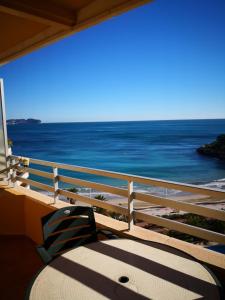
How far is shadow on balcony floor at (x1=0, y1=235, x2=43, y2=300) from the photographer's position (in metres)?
2.55

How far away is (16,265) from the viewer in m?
3.03

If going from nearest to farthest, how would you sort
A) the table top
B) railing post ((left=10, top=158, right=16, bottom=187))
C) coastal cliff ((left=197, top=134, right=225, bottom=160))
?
the table top
railing post ((left=10, top=158, right=16, bottom=187))
coastal cliff ((left=197, top=134, right=225, bottom=160))

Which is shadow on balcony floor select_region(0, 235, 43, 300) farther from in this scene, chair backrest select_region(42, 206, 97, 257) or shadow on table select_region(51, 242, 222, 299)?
shadow on table select_region(51, 242, 222, 299)

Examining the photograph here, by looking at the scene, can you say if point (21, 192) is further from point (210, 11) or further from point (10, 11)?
point (210, 11)

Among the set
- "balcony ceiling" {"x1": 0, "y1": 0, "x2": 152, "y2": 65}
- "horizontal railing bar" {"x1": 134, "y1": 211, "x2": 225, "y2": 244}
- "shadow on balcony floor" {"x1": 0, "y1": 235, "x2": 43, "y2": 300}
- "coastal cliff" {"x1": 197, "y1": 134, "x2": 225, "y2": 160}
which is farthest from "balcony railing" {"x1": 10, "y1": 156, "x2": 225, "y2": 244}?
"coastal cliff" {"x1": 197, "y1": 134, "x2": 225, "y2": 160}

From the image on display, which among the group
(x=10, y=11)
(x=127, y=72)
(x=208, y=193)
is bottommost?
(x=208, y=193)

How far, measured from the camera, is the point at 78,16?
2109 millimetres

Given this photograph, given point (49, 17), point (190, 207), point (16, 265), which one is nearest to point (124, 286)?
point (190, 207)

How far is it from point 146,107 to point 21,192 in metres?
83.8

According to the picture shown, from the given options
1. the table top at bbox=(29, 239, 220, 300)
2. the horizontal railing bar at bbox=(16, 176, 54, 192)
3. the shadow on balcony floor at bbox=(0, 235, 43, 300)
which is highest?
the table top at bbox=(29, 239, 220, 300)

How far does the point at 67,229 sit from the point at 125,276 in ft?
2.73

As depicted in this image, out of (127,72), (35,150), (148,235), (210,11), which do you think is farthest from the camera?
(127,72)

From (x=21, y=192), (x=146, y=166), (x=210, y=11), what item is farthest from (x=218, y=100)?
(x=21, y=192)

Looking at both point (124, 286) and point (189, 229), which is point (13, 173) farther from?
point (124, 286)
